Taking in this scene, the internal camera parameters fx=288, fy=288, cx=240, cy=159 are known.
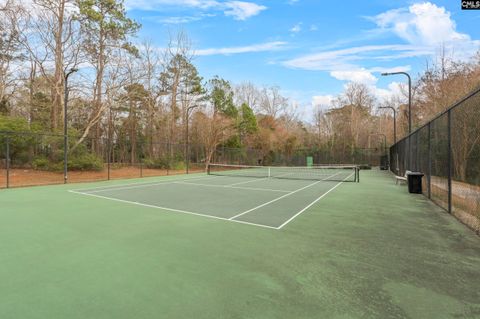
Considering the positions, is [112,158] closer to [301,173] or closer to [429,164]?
[301,173]

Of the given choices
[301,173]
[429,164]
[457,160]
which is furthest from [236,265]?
[301,173]

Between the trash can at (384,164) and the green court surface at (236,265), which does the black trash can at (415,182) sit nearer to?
the green court surface at (236,265)

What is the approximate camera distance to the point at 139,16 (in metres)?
24.0

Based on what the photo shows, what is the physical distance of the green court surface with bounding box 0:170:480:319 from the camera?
8.34 feet

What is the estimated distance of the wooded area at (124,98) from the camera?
63.8ft

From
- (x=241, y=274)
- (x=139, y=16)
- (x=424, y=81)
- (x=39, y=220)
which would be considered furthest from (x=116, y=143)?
(x=241, y=274)

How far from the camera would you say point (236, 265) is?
11.6 ft

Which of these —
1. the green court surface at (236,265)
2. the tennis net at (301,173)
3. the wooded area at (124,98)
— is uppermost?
the wooded area at (124,98)

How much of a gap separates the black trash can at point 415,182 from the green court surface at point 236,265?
4.14 meters

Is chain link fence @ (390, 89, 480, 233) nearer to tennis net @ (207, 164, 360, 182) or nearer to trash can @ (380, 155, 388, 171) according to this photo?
tennis net @ (207, 164, 360, 182)

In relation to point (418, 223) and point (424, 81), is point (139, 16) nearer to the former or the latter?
point (424, 81)

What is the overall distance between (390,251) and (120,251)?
382 centimetres

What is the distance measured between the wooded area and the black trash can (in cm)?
672

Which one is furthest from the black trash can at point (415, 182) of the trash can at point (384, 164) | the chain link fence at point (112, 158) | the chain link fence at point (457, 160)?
the trash can at point (384, 164)
